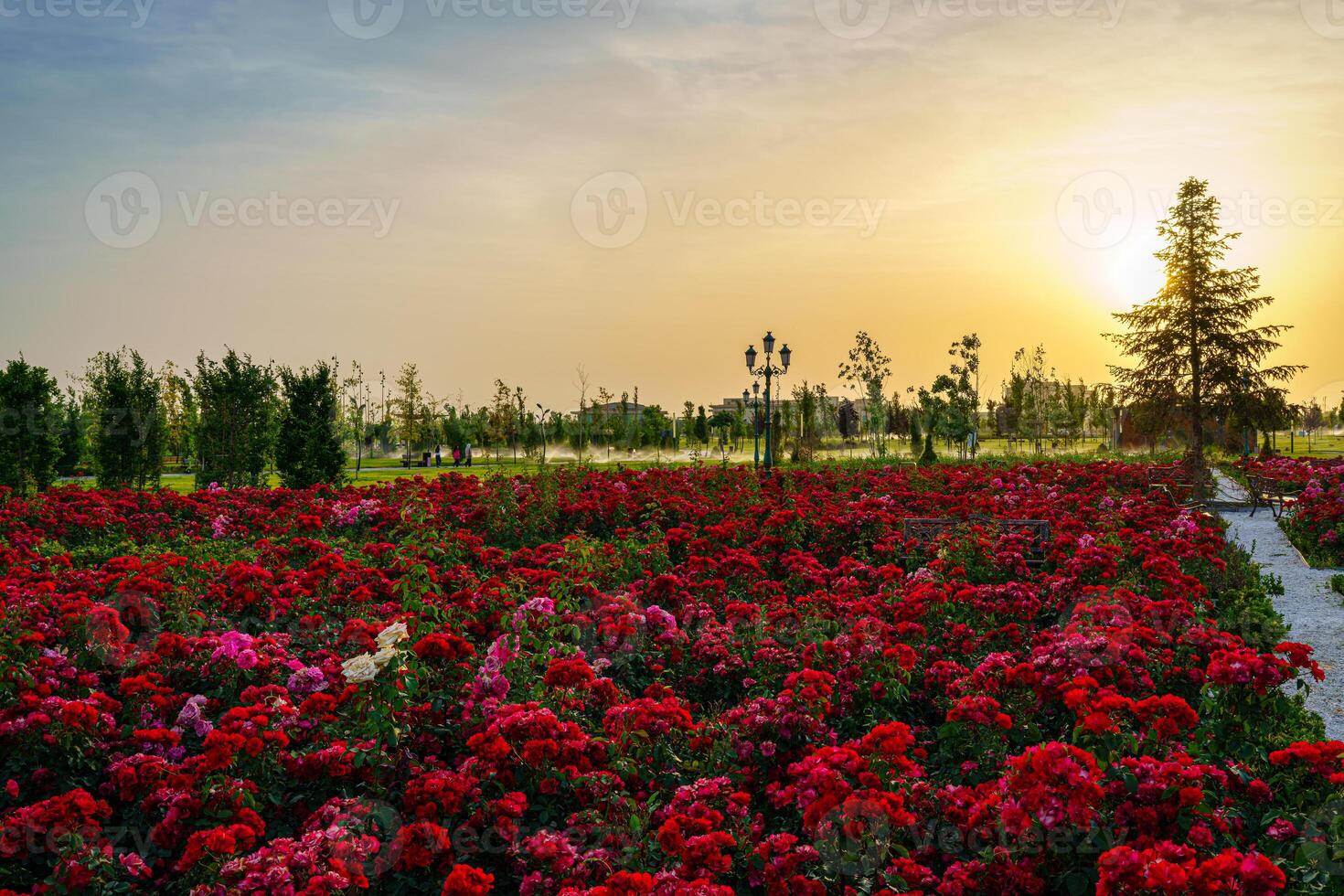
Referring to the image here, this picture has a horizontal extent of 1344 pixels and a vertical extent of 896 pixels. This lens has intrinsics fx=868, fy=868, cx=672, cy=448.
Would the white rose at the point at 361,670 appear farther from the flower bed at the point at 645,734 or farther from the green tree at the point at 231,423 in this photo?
the green tree at the point at 231,423

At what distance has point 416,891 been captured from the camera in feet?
12.6

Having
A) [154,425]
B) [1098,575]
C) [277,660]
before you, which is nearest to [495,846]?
[277,660]

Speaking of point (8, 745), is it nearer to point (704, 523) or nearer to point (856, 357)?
point (704, 523)

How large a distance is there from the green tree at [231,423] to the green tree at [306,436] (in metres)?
1.42

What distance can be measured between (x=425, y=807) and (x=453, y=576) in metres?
3.31

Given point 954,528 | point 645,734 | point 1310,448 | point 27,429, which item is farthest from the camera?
point 1310,448

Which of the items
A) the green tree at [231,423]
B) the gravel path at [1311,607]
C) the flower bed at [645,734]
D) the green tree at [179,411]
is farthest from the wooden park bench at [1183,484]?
the green tree at [179,411]

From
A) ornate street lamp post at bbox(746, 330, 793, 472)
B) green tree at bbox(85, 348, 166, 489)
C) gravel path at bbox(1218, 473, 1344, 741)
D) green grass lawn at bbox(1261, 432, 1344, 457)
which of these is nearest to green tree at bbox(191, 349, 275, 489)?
green tree at bbox(85, 348, 166, 489)

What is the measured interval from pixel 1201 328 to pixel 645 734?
3027cm

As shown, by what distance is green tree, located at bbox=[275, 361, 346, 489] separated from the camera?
2097 cm

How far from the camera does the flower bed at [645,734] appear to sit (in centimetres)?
358

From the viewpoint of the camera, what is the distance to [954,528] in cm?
1007

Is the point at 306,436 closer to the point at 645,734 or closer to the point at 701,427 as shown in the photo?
the point at 645,734

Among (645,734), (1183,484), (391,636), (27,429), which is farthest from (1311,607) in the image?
(27,429)
